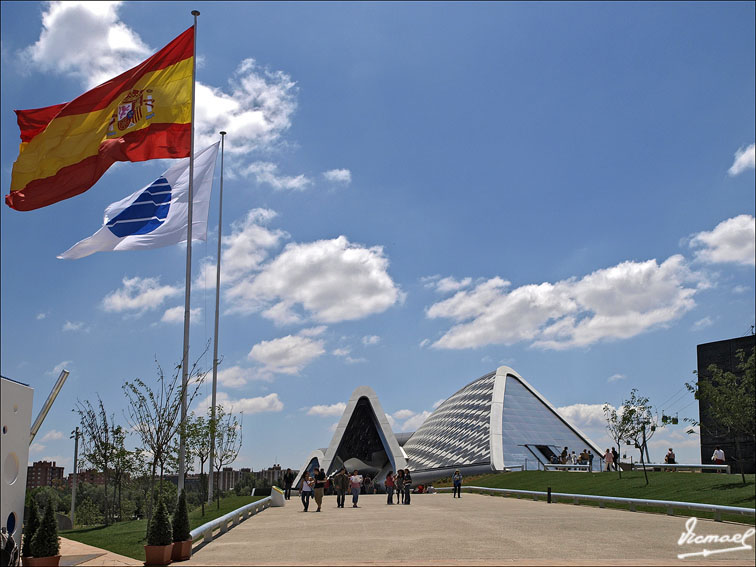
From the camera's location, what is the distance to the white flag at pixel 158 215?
63.6 feet

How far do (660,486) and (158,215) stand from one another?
18243 millimetres

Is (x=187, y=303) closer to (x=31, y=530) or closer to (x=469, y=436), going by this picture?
(x=31, y=530)

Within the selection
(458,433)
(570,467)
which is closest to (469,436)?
(458,433)

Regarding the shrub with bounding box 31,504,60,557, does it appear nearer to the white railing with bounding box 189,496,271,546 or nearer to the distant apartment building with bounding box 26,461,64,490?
the white railing with bounding box 189,496,271,546

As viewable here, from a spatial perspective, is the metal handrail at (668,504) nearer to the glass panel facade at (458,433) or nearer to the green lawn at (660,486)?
the green lawn at (660,486)

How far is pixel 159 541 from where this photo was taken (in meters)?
12.9

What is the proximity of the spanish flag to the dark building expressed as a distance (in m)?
23.8

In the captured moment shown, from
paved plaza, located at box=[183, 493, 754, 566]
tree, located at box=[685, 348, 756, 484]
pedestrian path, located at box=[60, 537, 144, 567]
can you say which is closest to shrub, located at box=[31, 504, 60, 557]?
pedestrian path, located at box=[60, 537, 144, 567]

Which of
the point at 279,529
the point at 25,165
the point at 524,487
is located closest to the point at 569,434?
the point at 524,487

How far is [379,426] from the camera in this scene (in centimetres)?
5453

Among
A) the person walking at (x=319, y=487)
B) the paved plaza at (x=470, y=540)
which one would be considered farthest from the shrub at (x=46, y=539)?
the person walking at (x=319, y=487)

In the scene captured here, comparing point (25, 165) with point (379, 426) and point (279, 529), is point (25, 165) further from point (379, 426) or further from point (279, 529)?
point (379, 426)

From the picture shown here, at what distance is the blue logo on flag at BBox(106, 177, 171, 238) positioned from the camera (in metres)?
19.8

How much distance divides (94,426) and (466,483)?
76.3 ft
